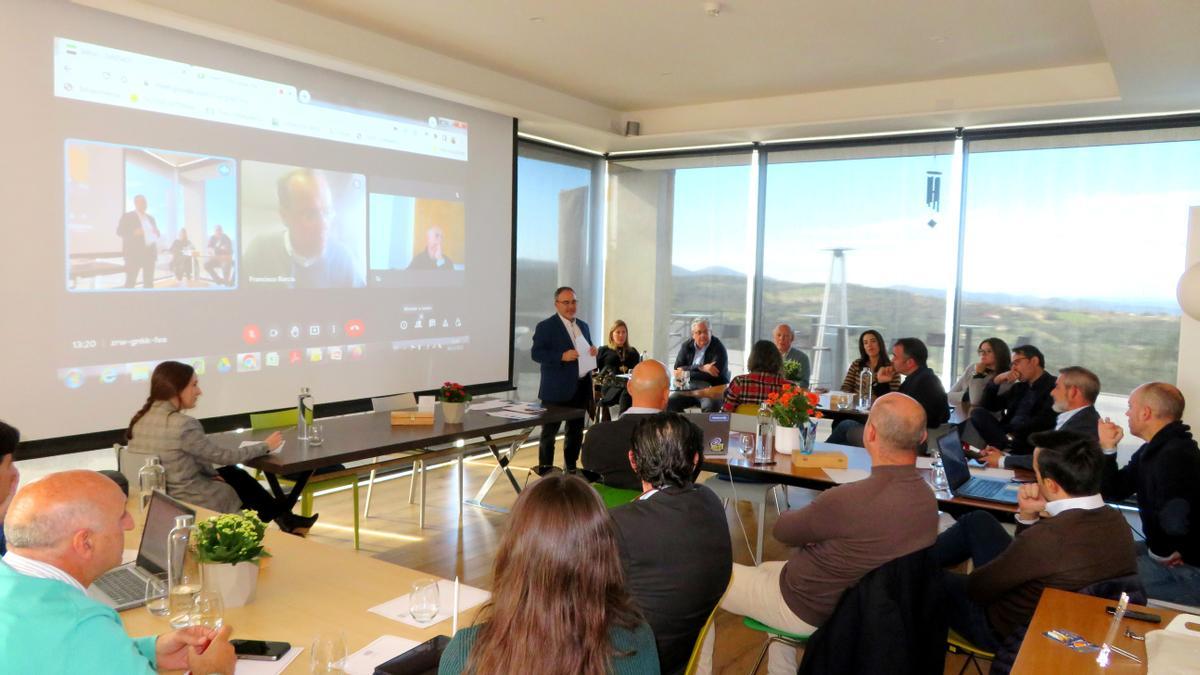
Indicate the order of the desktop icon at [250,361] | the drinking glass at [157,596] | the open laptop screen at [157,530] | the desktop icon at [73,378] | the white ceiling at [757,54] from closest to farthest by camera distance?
the drinking glass at [157,596] < the open laptop screen at [157,530] < the desktop icon at [73,378] < the white ceiling at [757,54] < the desktop icon at [250,361]

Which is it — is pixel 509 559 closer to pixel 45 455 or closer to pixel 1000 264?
pixel 45 455

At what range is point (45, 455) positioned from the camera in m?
4.58

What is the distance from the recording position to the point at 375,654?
200 centimetres

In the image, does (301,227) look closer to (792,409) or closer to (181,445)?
(181,445)

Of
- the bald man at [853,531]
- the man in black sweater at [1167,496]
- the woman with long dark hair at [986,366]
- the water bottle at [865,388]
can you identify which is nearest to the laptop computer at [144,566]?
the bald man at [853,531]

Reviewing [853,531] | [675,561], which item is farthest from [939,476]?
[675,561]

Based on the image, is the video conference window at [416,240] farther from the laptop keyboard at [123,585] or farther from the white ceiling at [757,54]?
the laptop keyboard at [123,585]

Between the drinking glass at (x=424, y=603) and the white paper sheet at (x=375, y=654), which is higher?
the drinking glass at (x=424, y=603)

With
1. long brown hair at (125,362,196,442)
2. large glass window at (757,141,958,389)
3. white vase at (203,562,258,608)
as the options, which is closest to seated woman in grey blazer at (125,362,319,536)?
long brown hair at (125,362,196,442)

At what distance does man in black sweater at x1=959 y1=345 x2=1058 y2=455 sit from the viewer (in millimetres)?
5676

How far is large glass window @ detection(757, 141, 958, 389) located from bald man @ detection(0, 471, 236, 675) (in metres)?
7.08

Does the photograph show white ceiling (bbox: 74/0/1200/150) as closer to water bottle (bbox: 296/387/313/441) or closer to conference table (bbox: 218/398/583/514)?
water bottle (bbox: 296/387/313/441)

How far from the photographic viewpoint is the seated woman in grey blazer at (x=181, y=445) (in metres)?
4.05

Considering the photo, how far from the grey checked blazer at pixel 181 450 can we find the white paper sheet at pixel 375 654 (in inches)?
96.3
